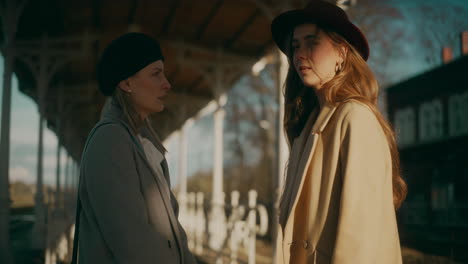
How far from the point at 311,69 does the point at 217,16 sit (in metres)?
9.22

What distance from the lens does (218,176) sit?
43.2 feet

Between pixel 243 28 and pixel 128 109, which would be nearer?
pixel 128 109

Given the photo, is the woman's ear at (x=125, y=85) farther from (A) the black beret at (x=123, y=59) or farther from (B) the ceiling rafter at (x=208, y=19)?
(B) the ceiling rafter at (x=208, y=19)

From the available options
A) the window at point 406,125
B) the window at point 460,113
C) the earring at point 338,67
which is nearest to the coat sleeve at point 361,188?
the earring at point 338,67

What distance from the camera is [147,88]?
233cm

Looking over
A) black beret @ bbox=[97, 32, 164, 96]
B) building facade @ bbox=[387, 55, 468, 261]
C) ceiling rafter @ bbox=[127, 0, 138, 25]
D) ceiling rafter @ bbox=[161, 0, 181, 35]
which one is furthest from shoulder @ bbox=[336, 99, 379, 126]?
ceiling rafter @ bbox=[127, 0, 138, 25]

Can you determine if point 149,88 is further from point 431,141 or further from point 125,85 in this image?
point 431,141

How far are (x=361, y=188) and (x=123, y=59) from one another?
3.66 feet

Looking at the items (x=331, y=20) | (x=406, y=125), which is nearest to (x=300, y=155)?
(x=331, y=20)

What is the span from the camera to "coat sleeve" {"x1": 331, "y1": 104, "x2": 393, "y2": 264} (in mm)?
1689

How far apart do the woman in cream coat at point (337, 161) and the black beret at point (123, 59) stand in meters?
0.57

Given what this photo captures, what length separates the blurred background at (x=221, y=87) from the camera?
21.9ft

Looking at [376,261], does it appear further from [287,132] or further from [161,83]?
[161,83]

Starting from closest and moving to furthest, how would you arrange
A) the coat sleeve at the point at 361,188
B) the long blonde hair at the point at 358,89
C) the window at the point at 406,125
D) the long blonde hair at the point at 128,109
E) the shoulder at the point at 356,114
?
the coat sleeve at the point at 361,188 < the shoulder at the point at 356,114 < the long blonde hair at the point at 358,89 < the long blonde hair at the point at 128,109 < the window at the point at 406,125
